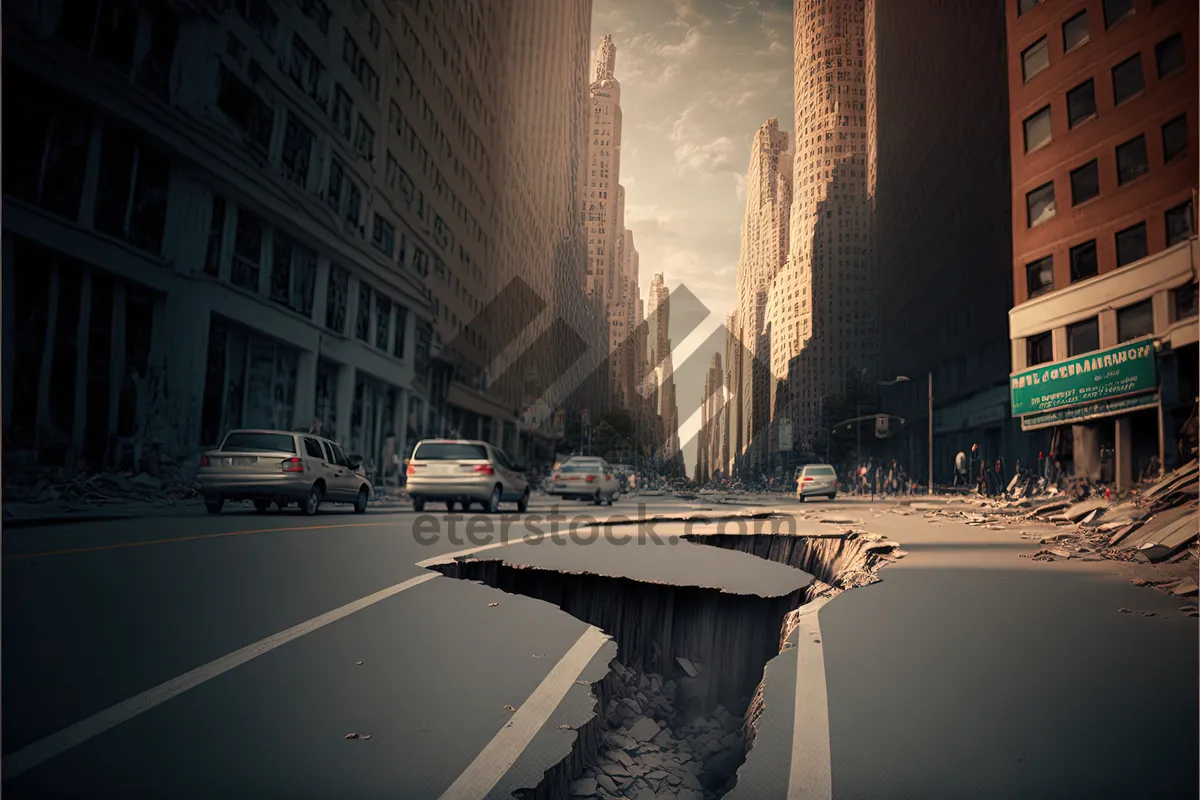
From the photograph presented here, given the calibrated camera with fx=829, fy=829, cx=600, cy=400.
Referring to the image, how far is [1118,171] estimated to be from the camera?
28.5 metres

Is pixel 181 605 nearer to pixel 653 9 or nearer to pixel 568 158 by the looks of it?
pixel 653 9

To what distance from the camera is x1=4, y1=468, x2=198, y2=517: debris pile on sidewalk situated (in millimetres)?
15270

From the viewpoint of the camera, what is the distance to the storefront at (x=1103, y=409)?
1053 inches

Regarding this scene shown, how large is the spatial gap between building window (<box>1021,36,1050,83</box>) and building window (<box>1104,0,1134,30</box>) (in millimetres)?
3402

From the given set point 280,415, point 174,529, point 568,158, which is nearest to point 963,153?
point 280,415

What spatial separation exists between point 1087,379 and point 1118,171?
284 inches

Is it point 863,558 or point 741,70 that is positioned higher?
point 741,70

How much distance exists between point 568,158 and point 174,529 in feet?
417

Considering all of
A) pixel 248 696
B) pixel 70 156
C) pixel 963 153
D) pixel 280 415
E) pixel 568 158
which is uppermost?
pixel 568 158

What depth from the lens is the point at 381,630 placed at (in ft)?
18.5

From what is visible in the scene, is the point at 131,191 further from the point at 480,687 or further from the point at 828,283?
the point at 828,283

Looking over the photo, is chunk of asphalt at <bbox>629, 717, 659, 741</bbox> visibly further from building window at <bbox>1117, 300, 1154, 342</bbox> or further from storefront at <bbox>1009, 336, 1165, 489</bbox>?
building window at <bbox>1117, 300, 1154, 342</bbox>

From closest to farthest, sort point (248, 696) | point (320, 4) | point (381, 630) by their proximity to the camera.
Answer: point (248, 696), point (381, 630), point (320, 4)

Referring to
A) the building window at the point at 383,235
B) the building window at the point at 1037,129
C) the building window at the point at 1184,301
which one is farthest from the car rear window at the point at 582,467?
the building window at the point at 1037,129
